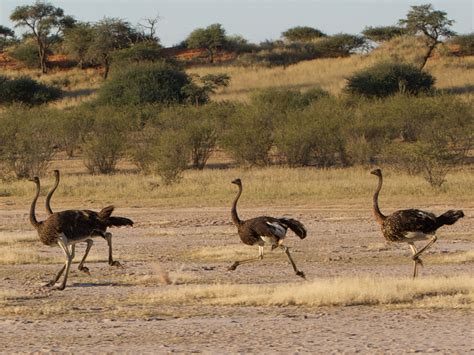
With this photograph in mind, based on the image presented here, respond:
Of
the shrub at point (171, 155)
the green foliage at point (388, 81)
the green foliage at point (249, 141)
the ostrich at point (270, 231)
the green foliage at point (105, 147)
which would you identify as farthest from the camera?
the green foliage at point (388, 81)

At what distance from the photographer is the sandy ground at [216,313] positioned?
9.66m

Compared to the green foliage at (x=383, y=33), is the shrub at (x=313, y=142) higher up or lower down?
lower down

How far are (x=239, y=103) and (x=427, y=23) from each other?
786 inches

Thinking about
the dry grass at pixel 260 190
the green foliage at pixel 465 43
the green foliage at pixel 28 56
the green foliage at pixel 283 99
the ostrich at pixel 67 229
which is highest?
the green foliage at pixel 465 43

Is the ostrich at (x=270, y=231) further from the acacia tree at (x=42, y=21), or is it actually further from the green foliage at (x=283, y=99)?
the acacia tree at (x=42, y=21)

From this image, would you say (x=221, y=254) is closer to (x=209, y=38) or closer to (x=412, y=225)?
(x=412, y=225)

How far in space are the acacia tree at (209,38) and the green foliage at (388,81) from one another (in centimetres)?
2453

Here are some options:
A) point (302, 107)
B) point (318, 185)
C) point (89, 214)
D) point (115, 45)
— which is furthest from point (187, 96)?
point (89, 214)

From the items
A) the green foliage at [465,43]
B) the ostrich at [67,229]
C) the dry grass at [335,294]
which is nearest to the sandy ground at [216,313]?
the dry grass at [335,294]

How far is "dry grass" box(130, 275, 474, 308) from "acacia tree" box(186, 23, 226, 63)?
219ft

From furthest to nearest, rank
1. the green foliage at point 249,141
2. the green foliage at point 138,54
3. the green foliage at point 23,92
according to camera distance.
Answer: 1. the green foliage at point 138,54
2. the green foliage at point 23,92
3. the green foliage at point 249,141

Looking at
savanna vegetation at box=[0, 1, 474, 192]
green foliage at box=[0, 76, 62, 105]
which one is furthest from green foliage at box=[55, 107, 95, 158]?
green foliage at box=[0, 76, 62, 105]

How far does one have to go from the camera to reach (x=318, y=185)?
31031mm

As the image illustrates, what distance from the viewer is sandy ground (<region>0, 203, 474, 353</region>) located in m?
9.66
